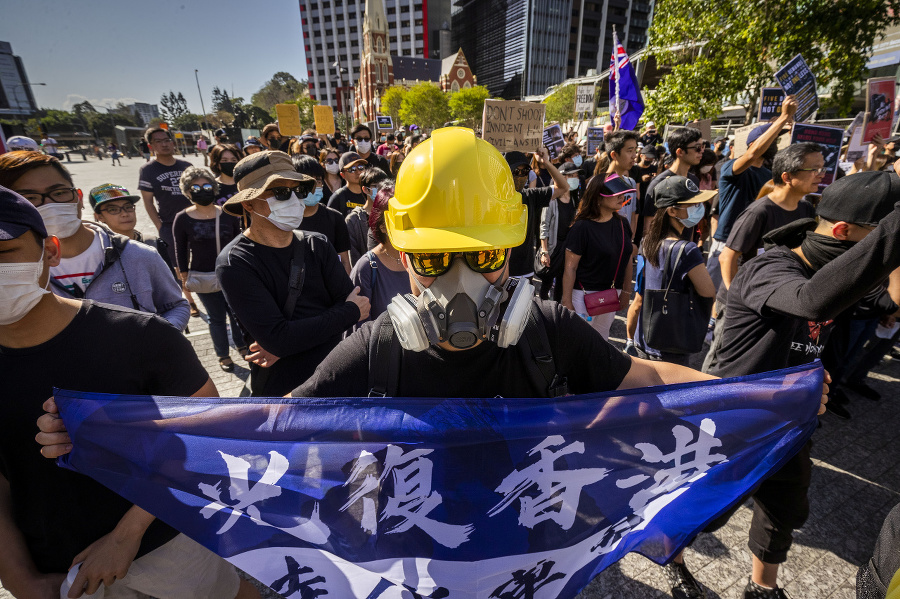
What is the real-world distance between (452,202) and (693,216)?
8.95 ft

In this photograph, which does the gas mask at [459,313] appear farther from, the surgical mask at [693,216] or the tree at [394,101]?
the tree at [394,101]

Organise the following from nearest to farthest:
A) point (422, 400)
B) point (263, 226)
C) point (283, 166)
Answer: point (422, 400) → point (263, 226) → point (283, 166)

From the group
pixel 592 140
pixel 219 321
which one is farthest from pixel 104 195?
pixel 592 140

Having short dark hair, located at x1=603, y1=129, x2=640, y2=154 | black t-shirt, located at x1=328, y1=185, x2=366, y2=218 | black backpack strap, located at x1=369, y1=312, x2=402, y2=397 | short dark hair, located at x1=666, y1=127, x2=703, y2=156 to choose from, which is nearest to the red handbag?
short dark hair, located at x1=603, y1=129, x2=640, y2=154

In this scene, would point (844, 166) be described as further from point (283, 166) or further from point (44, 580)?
point (44, 580)

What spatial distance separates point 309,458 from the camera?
1.36 meters

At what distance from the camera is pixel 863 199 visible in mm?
1938

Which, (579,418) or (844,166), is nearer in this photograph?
(579,418)

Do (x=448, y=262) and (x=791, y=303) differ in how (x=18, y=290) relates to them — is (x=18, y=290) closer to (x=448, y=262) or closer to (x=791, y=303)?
(x=448, y=262)

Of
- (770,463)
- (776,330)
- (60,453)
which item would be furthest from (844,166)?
(60,453)

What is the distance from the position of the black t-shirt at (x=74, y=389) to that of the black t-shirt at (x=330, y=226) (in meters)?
2.58

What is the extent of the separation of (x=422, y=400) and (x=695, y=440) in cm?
98

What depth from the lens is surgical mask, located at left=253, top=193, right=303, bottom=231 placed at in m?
2.50

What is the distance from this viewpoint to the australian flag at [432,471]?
1345 millimetres
